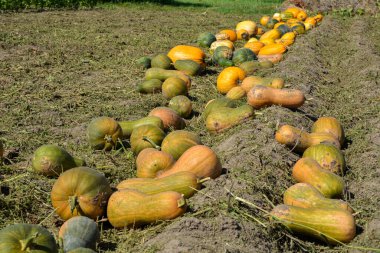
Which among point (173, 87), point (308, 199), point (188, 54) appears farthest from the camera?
point (188, 54)

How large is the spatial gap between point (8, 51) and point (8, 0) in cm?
869

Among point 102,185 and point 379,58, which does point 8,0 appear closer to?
point 379,58

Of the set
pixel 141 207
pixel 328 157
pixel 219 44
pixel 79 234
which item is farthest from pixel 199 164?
pixel 219 44

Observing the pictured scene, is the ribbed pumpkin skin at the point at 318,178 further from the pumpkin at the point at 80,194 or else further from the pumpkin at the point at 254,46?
the pumpkin at the point at 254,46

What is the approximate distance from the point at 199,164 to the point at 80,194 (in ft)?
3.75

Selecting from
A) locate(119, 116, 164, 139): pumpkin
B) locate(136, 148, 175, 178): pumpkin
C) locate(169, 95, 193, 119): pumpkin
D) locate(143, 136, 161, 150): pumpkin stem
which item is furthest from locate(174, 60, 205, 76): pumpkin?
locate(136, 148, 175, 178): pumpkin

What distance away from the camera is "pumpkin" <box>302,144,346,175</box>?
5359 mm

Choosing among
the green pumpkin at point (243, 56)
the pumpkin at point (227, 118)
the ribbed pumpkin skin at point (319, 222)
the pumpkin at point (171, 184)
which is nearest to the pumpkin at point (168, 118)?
the pumpkin at point (227, 118)

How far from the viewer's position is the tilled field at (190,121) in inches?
160

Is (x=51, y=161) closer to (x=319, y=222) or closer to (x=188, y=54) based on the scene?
(x=319, y=222)

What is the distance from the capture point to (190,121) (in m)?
7.42

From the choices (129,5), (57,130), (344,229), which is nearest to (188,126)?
(57,130)

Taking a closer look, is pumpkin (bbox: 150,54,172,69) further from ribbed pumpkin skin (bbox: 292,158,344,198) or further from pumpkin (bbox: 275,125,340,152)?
ribbed pumpkin skin (bbox: 292,158,344,198)

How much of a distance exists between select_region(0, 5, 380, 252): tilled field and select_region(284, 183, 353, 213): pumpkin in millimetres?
191
